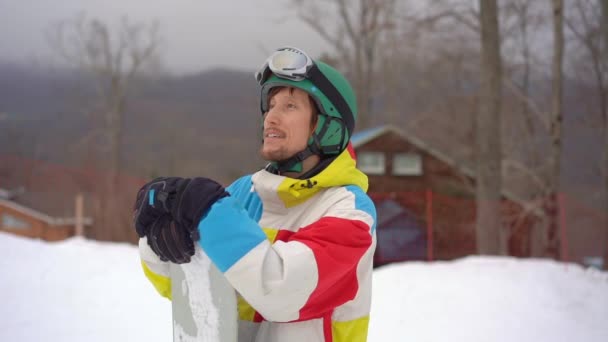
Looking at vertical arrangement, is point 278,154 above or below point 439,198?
above

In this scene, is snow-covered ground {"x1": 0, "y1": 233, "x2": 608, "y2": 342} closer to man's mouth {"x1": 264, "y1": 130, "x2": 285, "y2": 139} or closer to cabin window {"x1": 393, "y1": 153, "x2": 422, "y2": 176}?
man's mouth {"x1": 264, "y1": 130, "x2": 285, "y2": 139}

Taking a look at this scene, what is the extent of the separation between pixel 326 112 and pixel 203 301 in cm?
77

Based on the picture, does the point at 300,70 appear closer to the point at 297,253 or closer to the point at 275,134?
the point at 275,134

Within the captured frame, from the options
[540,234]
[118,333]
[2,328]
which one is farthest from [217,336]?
[540,234]

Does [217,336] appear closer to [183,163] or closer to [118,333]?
[118,333]

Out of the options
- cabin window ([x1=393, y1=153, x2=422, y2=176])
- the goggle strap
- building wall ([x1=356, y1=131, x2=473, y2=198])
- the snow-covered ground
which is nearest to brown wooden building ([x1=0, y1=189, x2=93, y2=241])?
building wall ([x1=356, y1=131, x2=473, y2=198])

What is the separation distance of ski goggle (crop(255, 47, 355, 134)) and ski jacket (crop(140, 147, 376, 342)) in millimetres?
216

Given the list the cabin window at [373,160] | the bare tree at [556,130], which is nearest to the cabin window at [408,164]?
the cabin window at [373,160]

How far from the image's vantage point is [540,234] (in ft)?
35.9

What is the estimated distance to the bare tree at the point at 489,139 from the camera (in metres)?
8.30

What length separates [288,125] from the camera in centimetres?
170

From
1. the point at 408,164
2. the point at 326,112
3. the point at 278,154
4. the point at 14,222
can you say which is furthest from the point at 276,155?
the point at 14,222

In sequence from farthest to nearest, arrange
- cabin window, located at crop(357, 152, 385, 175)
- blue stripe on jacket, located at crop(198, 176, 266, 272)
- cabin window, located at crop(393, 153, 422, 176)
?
cabin window, located at crop(393, 153, 422, 176), cabin window, located at crop(357, 152, 385, 175), blue stripe on jacket, located at crop(198, 176, 266, 272)

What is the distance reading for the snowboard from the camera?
144 cm
